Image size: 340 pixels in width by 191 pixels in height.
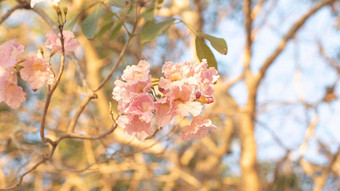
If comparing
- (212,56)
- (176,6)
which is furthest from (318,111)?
(212,56)

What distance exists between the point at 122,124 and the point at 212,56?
26 cm

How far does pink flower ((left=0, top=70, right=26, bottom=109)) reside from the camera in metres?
0.72

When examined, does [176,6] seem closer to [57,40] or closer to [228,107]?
[228,107]

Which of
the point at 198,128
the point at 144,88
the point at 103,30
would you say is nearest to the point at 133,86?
the point at 144,88

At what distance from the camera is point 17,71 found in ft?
2.43

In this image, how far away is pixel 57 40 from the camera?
0.77 meters

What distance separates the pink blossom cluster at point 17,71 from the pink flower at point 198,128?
0.92 ft

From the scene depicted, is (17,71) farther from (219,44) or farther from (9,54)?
(219,44)

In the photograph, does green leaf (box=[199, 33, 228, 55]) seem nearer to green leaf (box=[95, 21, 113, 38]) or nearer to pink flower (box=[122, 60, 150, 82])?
pink flower (box=[122, 60, 150, 82])

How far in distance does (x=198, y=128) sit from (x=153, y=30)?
0.31m

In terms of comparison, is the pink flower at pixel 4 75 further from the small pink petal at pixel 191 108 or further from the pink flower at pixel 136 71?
the small pink petal at pixel 191 108

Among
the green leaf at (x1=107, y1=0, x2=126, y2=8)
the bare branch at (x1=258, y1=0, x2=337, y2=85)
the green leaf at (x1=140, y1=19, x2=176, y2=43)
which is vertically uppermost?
the green leaf at (x1=107, y1=0, x2=126, y2=8)

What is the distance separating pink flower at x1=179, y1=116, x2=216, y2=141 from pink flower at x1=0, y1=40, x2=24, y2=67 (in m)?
0.34

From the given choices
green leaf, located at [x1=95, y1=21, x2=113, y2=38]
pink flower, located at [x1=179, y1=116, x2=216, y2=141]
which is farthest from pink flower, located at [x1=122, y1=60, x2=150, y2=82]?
green leaf, located at [x1=95, y1=21, x2=113, y2=38]
